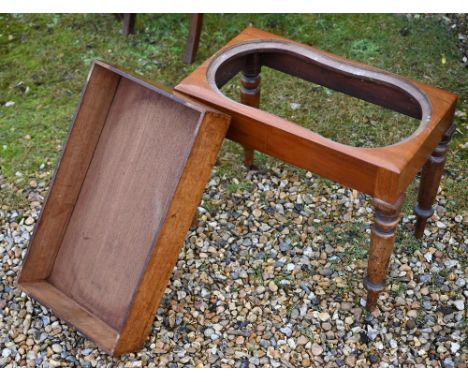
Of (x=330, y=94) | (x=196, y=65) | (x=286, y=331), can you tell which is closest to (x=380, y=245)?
(x=286, y=331)

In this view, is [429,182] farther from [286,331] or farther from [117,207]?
[117,207]

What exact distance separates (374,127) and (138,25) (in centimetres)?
163

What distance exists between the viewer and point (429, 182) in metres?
2.62

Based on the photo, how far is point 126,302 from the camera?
243 centimetres

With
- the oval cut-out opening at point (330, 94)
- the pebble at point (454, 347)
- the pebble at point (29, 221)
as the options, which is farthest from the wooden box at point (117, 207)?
the pebble at point (454, 347)

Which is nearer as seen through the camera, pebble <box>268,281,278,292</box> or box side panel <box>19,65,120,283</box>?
box side panel <box>19,65,120,283</box>

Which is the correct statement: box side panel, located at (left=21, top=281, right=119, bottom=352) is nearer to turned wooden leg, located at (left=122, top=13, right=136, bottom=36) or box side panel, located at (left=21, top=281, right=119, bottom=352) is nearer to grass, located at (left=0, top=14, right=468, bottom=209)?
grass, located at (left=0, top=14, right=468, bottom=209)

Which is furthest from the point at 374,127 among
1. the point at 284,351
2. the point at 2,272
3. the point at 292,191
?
the point at 2,272

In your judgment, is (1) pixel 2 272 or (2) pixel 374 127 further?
(2) pixel 374 127

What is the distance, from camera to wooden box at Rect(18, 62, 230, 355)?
229 cm

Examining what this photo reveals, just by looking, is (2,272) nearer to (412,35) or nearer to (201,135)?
(201,135)

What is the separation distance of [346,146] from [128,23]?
2208 mm

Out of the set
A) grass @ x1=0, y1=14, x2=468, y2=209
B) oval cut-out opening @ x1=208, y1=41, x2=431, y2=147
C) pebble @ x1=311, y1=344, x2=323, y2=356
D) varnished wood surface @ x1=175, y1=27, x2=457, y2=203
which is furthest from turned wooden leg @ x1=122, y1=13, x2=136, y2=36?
pebble @ x1=311, y1=344, x2=323, y2=356

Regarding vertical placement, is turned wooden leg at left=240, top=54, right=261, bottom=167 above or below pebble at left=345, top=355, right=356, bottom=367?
above
